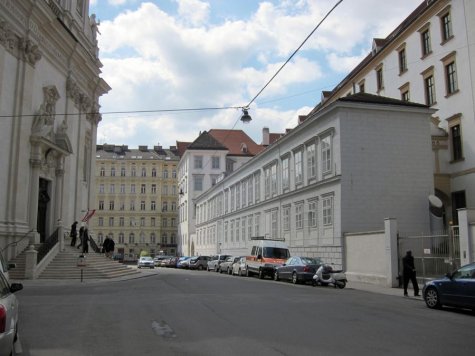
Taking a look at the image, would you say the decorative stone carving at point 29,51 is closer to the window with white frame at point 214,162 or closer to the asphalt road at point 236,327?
the asphalt road at point 236,327

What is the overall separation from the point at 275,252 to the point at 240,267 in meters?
5.29

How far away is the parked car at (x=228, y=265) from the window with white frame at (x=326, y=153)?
10.2 metres

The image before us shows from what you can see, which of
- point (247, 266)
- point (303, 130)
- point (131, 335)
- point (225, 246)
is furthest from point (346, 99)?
point (225, 246)

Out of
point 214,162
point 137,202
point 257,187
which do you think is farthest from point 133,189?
point 257,187

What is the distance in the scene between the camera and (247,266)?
3503 cm

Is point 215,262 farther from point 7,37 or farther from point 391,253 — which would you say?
point 7,37

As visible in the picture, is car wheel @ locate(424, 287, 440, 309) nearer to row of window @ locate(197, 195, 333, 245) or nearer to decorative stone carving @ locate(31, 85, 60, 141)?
row of window @ locate(197, 195, 333, 245)

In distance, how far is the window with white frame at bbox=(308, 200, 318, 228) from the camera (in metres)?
34.9

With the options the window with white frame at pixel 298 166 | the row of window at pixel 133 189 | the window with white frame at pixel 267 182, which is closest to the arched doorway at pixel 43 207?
the window with white frame at pixel 298 166

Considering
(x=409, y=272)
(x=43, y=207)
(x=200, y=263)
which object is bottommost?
(x=200, y=263)

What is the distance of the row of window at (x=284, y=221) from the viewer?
110 feet

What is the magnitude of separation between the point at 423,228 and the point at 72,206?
23471mm

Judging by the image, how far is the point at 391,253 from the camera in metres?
24.4

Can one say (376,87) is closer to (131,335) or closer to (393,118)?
(393,118)
